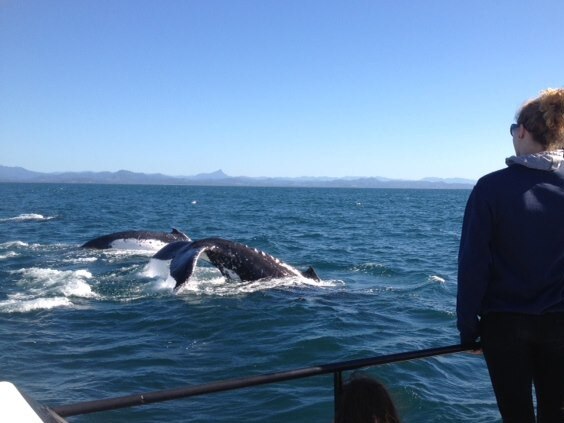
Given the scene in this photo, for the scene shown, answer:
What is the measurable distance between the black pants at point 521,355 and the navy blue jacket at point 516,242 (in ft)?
0.22

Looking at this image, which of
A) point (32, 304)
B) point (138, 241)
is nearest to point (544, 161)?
point (32, 304)

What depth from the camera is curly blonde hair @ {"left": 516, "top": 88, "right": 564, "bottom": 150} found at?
10.4 ft

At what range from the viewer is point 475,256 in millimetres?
3273

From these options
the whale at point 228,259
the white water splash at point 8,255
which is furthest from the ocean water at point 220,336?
the white water splash at point 8,255

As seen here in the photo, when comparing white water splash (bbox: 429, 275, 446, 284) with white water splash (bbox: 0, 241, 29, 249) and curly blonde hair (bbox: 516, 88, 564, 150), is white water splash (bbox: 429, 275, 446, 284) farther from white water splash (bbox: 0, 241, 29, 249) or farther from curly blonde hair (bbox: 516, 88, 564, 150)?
white water splash (bbox: 0, 241, 29, 249)

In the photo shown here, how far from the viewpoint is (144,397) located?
9.37 feet

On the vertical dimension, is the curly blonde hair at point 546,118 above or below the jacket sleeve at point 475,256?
above

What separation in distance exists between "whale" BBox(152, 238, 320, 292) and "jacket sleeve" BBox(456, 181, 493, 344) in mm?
8661

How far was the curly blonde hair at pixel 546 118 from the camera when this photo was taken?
10.4 feet

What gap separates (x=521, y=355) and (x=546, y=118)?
122 cm

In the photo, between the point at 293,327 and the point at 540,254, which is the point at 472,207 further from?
the point at 293,327

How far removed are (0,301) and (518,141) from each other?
1140 centimetres

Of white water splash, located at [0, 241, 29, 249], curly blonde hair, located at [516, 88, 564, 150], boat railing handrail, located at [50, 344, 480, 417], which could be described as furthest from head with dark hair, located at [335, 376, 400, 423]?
white water splash, located at [0, 241, 29, 249]

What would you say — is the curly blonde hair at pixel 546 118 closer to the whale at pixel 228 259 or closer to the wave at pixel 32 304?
the whale at pixel 228 259
